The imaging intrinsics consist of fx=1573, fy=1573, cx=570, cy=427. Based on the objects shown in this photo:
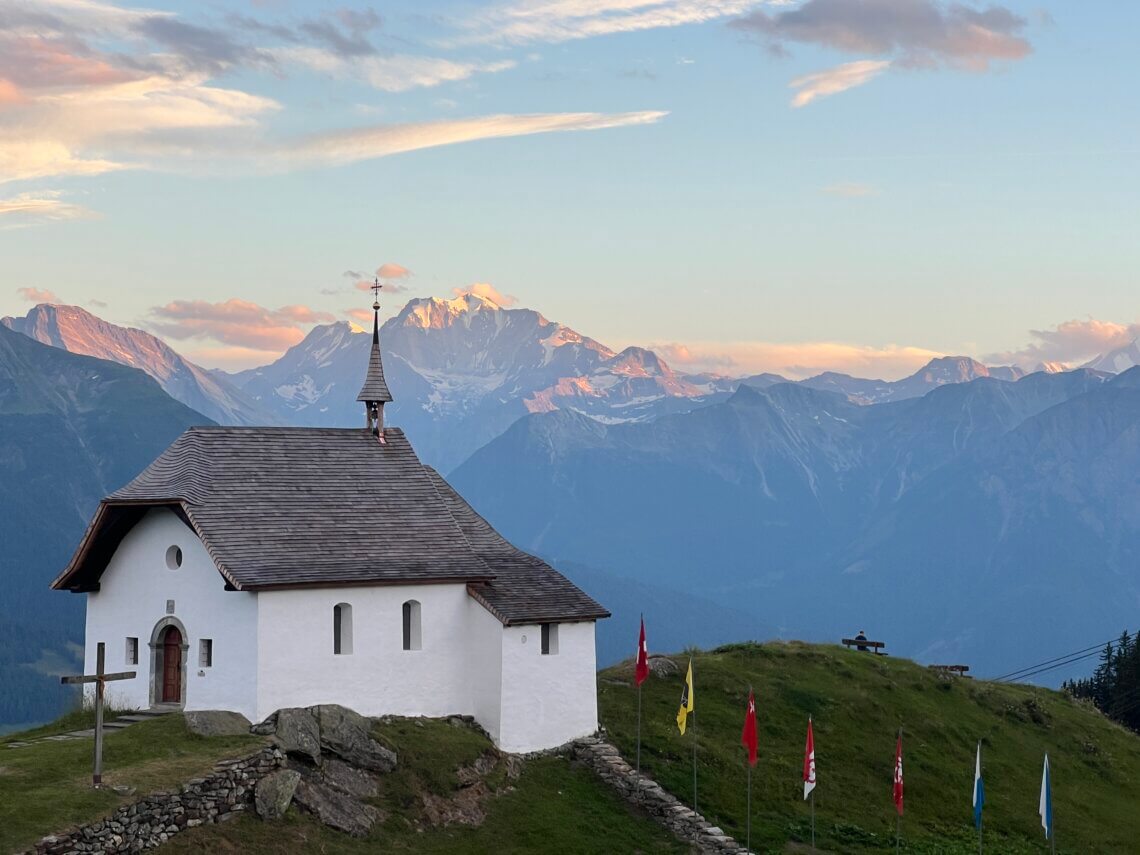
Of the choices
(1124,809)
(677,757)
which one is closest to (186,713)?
(677,757)

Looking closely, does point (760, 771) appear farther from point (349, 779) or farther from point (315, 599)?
point (315, 599)

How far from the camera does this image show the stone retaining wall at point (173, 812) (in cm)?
3938

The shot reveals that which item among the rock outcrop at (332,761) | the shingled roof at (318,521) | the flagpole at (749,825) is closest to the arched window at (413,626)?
the shingled roof at (318,521)

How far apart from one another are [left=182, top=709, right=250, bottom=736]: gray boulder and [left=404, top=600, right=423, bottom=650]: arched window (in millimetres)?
6832

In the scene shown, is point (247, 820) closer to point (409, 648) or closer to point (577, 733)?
point (409, 648)

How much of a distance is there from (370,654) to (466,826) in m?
7.51

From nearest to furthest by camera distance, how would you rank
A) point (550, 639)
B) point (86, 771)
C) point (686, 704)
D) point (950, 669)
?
point (86, 771), point (550, 639), point (686, 704), point (950, 669)

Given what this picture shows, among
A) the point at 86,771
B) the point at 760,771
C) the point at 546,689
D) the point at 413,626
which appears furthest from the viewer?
the point at 760,771

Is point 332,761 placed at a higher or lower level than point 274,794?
higher

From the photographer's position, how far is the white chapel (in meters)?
51.1

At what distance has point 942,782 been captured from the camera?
61344 mm

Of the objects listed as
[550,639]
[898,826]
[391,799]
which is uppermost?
[550,639]

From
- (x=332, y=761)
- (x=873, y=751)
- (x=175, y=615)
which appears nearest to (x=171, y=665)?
(x=175, y=615)

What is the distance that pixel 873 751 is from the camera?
6259 centimetres
